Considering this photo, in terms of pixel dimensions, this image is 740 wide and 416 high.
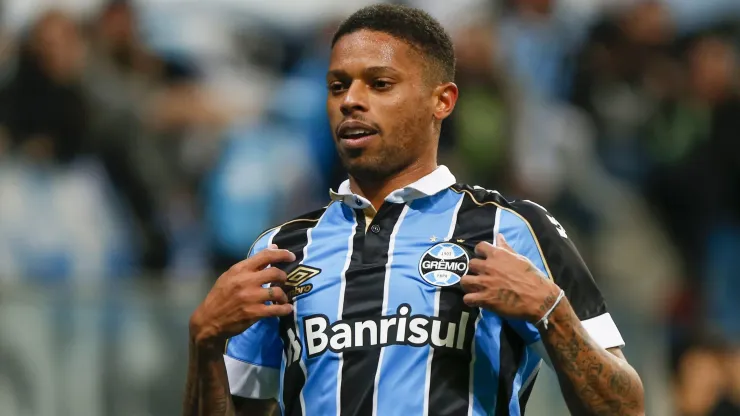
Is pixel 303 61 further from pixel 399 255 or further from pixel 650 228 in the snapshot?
pixel 399 255

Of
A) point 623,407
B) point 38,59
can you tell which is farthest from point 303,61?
point 623,407

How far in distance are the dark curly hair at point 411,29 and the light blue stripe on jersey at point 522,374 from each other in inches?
33.8

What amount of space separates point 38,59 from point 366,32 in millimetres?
4622

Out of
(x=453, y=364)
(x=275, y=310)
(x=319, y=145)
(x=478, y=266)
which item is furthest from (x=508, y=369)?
→ (x=319, y=145)

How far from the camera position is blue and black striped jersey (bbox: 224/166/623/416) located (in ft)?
10.7

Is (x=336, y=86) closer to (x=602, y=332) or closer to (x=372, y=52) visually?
(x=372, y=52)

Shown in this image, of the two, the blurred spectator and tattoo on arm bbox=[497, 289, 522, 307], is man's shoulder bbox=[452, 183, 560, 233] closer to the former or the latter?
tattoo on arm bbox=[497, 289, 522, 307]

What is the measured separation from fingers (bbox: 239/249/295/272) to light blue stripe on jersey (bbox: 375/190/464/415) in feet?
1.01

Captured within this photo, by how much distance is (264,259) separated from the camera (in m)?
3.35

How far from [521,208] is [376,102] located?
51 centimetres

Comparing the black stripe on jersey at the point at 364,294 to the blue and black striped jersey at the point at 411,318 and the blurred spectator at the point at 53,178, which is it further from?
the blurred spectator at the point at 53,178

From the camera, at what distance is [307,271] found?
3.51 metres

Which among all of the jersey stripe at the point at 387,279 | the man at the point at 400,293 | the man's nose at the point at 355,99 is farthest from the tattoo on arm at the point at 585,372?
the man's nose at the point at 355,99

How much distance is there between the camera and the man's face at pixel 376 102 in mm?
3467
